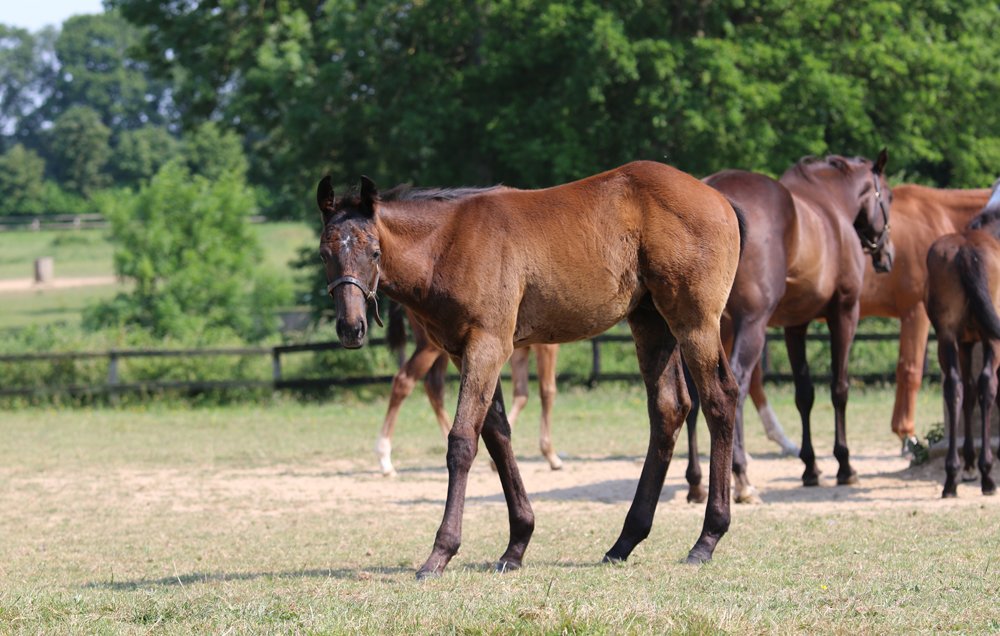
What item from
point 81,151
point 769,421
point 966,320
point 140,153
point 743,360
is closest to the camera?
point 743,360

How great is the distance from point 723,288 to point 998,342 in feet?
12.8

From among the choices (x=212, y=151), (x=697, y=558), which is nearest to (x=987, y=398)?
(x=697, y=558)

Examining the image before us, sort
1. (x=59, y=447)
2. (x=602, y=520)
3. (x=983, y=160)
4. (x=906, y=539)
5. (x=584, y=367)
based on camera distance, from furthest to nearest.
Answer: (x=983, y=160) < (x=584, y=367) < (x=59, y=447) < (x=602, y=520) < (x=906, y=539)

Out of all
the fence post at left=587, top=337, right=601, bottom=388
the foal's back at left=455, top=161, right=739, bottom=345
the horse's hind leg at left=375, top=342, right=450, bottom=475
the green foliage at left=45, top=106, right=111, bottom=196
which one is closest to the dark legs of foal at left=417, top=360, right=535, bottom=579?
the foal's back at left=455, top=161, right=739, bottom=345

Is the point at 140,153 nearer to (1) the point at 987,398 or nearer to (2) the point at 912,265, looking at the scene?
(2) the point at 912,265

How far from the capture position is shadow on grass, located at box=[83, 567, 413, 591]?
22.2 feet

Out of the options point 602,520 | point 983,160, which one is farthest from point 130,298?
point 602,520

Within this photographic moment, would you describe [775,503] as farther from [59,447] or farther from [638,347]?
[59,447]

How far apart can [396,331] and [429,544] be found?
4966mm

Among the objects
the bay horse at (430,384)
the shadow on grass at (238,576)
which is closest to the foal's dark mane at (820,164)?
the bay horse at (430,384)

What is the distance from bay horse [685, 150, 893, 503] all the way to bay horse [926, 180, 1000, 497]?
3.43 ft

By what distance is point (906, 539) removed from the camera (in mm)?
7715

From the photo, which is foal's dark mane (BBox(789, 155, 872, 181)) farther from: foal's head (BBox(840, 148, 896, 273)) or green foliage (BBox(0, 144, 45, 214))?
green foliage (BBox(0, 144, 45, 214))

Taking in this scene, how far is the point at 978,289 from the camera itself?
964 cm
